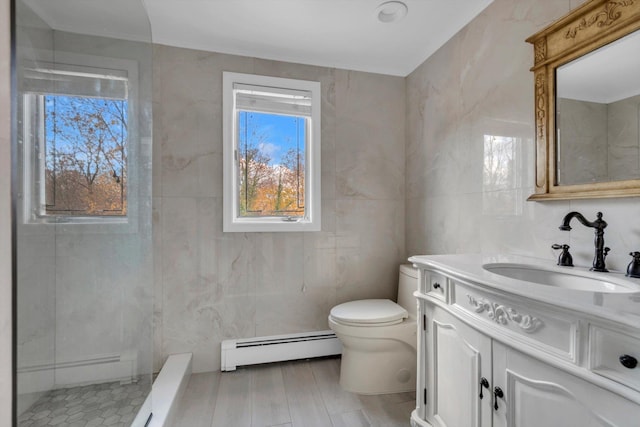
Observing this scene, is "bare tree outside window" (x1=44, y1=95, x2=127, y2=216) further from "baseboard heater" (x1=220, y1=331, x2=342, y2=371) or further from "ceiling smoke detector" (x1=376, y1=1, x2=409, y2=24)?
"ceiling smoke detector" (x1=376, y1=1, x2=409, y2=24)

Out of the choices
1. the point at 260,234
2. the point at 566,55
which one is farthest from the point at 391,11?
the point at 260,234

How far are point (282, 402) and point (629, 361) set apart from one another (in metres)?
1.57

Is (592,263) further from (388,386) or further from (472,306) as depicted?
(388,386)

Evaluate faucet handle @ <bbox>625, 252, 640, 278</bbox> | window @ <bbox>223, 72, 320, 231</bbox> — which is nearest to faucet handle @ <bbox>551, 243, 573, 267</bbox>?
faucet handle @ <bbox>625, 252, 640, 278</bbox>

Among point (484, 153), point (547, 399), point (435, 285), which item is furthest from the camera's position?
point (484, 153)

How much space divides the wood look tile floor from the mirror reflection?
57.4 inches

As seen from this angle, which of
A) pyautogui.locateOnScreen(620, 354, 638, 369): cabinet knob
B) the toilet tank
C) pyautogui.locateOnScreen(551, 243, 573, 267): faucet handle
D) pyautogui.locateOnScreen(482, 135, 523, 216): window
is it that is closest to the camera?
pyautogui.locateOnScreen(620, 354, 638, 369): cabinet knob

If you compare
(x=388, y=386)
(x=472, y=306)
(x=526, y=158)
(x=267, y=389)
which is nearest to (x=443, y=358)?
(x=472, y=306)

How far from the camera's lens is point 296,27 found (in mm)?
1741

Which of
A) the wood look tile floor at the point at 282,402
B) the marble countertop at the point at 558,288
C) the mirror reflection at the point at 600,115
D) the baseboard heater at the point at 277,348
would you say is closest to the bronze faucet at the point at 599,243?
the marble countertop at the point at 558,288

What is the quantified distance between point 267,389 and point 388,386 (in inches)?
29.6

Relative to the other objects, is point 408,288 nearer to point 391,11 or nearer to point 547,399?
point 547,399

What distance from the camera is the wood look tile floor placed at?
4.83ft

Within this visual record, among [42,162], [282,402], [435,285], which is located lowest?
[282,402]
